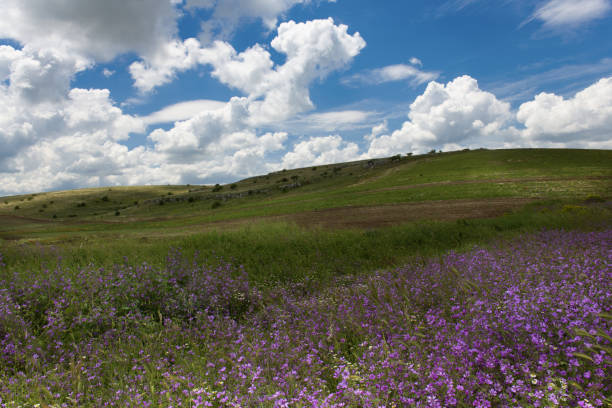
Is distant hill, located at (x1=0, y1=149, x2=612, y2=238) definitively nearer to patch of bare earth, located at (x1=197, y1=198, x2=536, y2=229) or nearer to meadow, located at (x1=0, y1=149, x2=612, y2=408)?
patch of bare earth, located at (x1=197, y1=198, x2=536, y2=229)

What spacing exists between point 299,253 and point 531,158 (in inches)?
2155

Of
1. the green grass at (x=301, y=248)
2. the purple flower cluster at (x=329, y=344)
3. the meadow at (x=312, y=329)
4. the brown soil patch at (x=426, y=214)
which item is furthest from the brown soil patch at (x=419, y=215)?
the purple flower cluster at (x=329, y=344)

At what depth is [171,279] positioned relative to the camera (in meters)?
7.80

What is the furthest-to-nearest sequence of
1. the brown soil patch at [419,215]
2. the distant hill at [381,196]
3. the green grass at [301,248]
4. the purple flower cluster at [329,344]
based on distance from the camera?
the distant hill at [381,196] < the brown soil patch at [419,215] < the green grass at [301,248] < the purple flower cluster at [329,344]

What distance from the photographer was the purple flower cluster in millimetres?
3076

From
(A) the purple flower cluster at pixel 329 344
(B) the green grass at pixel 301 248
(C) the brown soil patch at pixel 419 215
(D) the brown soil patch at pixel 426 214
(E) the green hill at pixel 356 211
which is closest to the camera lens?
(A) the purple flower cluster at pixel 329 344

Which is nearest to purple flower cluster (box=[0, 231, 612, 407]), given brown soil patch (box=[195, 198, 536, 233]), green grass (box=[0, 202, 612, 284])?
green grass (box=[0, 202, 612, 284])

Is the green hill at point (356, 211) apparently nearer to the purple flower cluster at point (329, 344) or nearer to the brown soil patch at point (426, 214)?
the brown soil patch at point (426, 214)

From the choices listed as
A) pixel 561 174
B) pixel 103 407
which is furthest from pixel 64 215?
pixel 561 174

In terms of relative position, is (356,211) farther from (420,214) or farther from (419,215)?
(419,215)

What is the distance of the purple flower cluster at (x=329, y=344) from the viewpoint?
3.08 meters

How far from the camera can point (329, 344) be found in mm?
4738

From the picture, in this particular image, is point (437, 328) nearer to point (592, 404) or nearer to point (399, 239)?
point (592, 404)

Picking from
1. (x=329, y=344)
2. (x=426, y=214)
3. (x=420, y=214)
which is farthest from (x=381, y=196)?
(x=329, y=344)
